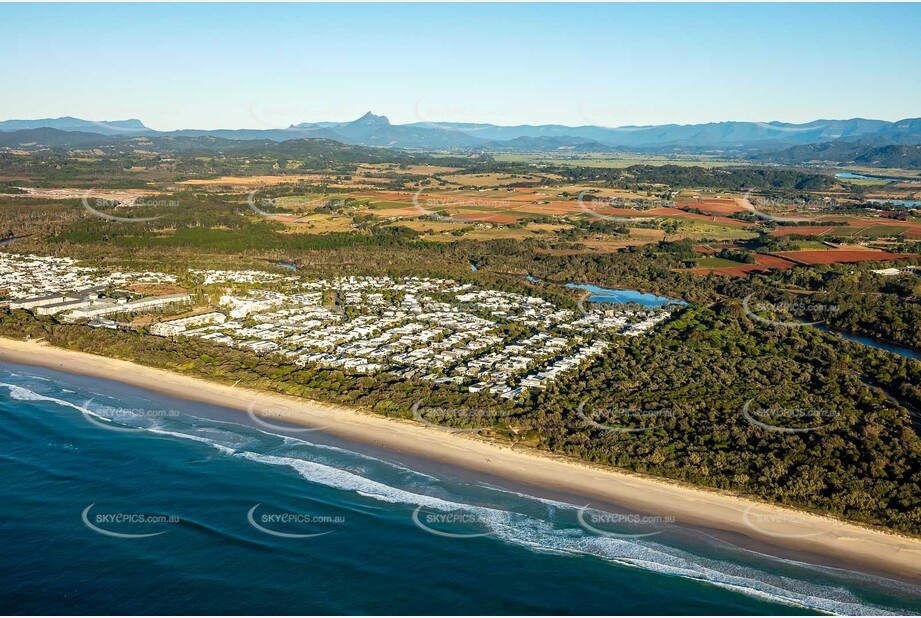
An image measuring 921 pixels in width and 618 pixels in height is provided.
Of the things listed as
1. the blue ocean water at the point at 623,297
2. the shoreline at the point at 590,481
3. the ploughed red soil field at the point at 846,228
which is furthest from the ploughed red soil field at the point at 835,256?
the shoreline at the point at 590,481

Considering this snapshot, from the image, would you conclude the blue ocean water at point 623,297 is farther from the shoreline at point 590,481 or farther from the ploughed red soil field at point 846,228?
the ploughed red soil field at point 846,228

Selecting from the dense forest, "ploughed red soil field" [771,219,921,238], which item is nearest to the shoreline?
the dense forest

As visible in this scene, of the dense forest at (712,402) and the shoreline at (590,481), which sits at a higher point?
the dense forest at (712,402)

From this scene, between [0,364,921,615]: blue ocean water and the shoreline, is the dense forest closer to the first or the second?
the shoreline

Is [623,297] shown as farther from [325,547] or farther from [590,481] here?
[325,547]

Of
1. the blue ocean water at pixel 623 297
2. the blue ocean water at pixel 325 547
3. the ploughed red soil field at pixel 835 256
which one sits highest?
the ploughed red soil field at pixel 835 256

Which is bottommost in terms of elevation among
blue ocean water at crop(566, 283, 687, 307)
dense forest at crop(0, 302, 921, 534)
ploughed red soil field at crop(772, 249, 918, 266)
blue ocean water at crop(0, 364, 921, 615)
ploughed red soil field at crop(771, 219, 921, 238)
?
blue ocean water at crop(0, 364, 921, 615)
